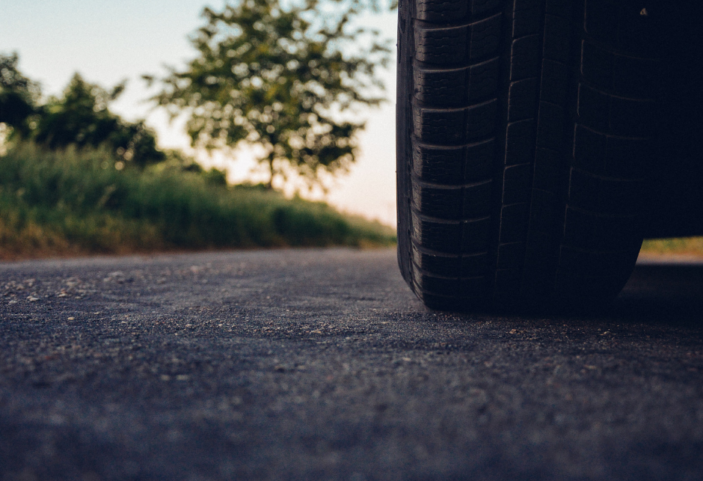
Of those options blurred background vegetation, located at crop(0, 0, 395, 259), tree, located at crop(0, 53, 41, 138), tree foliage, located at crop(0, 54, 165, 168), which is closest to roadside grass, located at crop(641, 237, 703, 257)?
blurred background vegetation, located at crop(0, 0, 395, 259)

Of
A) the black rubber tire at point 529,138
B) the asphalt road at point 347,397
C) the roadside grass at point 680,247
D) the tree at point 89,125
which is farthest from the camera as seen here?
the tree at point 89,125

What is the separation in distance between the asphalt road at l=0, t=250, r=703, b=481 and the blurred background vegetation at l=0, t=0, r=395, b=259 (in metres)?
3.68

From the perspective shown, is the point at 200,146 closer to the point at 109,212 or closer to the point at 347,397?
the point at 109,212

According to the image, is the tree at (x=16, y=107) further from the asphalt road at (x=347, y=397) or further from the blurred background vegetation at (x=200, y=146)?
the asphalt road at (x=347, y=397)

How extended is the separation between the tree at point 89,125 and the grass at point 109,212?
4066mm

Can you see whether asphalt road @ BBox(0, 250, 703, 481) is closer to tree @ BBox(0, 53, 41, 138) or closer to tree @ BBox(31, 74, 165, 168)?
tree @ BBox(31, 74, 165, 168)

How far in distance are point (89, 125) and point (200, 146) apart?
321cm

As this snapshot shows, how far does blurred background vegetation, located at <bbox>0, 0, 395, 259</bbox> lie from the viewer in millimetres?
4883

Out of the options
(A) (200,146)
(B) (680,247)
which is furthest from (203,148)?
(B) (680,247)

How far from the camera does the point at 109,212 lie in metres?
5.20

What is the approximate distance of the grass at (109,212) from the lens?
424 centimetres

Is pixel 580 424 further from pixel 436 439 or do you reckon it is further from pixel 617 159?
pixel 617 159

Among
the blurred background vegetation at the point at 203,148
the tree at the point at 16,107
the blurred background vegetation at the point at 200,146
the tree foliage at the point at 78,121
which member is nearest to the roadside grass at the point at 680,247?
the blurred background vegetation at the point at 203,148

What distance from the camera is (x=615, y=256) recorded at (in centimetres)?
121
